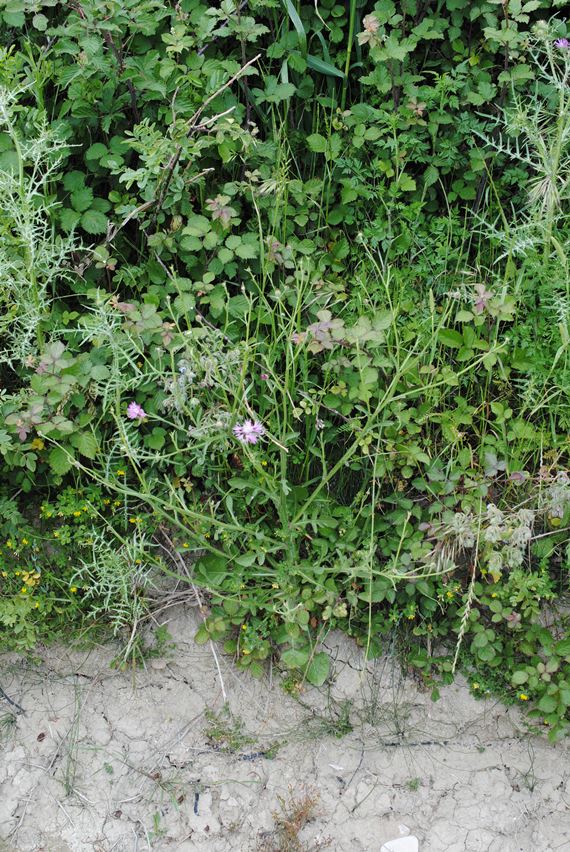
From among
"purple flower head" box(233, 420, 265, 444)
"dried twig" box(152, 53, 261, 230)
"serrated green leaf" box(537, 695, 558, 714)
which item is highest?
"dried twig" box(152, 53, 261, 230)

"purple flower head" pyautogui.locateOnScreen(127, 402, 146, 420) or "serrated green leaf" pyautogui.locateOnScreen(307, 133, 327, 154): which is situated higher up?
"serrated green leaf" pyautogui.locateOnScreen(307, 133, 327, 154)

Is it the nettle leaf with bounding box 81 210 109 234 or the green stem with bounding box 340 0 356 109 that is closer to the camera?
the nettle leaf with bounding box 81 210 109 234

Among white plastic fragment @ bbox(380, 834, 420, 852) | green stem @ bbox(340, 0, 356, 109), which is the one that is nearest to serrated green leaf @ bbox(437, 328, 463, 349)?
green stem @ bbox(340, 0, 356, 109)

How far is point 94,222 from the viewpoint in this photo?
3.19 metres

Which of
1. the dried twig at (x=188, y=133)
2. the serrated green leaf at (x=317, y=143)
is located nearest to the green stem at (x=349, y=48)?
the serrated green leaf at (x=317, y=143)

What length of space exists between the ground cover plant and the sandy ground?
0.13 meters

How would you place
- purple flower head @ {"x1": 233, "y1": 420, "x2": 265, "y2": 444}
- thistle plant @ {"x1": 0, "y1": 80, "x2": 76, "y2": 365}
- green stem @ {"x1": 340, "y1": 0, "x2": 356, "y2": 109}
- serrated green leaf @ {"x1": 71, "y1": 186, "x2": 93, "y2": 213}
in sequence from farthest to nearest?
green stem @ {"x1": 340, "y1": 0, "x2": 356, "y2": 109} → serrated green leaf @ {"x1": 71, "y1": 186, "x2": 93, "y2": 213} → thistle plant @ {"x1": 0, "y1": 80, "x2": 76, "y2": 365} → purple flower head @ {"x1": 233, "y1": 420, "x2": 265, "y2": 444}

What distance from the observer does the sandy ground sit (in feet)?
9.57

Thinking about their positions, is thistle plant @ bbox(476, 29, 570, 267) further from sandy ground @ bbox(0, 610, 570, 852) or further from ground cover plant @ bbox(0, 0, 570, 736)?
sandy ground @ bbox(0, 610, 570, 852)

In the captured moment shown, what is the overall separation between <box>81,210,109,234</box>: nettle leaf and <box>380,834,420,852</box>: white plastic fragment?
2.20m

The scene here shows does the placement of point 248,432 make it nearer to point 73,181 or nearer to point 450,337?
point 450,337

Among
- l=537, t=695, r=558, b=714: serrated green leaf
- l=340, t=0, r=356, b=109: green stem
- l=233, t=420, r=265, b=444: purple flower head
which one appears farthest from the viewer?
l=340, t=0, r=356, b=109: green stem

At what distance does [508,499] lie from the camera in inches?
121

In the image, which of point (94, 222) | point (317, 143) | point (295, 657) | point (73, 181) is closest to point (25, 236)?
point (94, 222)
